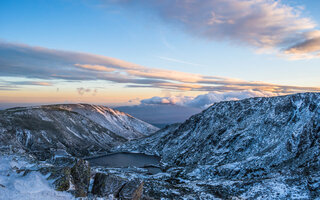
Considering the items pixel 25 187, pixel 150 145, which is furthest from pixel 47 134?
pixel 25 187

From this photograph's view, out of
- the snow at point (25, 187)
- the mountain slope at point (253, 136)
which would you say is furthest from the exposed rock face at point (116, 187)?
the mountain slope at point (253, 136)

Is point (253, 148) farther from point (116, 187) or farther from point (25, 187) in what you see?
point (25, 187)

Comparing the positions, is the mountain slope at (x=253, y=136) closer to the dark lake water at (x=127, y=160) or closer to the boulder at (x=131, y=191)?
the dark lake water at (x=127, y=160)

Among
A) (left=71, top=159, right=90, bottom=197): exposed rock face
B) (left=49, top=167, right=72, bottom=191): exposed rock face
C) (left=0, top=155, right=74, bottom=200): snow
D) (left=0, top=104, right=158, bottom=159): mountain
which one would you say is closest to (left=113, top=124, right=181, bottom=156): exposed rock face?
(left=0, top=104, right=158, bottom=159): mountain

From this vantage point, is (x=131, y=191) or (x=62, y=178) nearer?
(x=62, y=178)

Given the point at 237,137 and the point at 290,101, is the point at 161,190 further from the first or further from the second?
the point at 290,101

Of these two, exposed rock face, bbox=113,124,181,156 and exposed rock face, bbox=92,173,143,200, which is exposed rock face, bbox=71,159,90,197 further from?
exposed rock face, bbox=113,124,181,156

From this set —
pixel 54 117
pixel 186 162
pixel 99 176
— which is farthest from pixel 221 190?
pixel 54 117
